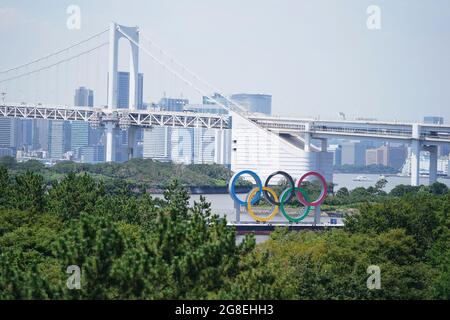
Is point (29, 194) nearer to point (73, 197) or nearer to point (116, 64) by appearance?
point (73, 197)

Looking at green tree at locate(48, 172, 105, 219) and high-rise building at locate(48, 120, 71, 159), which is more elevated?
high-rise building at locate(48, 120, 71, 159)

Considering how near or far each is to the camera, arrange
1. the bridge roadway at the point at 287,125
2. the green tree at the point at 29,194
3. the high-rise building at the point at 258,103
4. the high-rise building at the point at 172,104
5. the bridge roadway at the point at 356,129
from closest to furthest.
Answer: the green tree at the point at 29,194, the bridge roadway at the point at 356,129, the bridge roadway at the point at 287,125, the high-rise building at the point at 258,103, the high-rise building at the point at 172,104

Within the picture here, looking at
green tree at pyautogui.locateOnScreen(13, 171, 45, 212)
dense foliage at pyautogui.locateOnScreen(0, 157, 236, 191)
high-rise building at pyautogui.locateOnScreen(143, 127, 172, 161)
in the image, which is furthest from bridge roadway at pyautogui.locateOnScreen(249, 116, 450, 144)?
high-rise building at pyautogui.locateOnScreen(143, 127, 172, 161)

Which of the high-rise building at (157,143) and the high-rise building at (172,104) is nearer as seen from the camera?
the high-rise building at (172,104)

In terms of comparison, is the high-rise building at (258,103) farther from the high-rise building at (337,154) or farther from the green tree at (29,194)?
the green tree at (29,194)

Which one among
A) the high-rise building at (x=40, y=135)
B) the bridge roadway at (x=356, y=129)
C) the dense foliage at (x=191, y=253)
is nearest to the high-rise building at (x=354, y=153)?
the high-rise building at (x=40, y=135)

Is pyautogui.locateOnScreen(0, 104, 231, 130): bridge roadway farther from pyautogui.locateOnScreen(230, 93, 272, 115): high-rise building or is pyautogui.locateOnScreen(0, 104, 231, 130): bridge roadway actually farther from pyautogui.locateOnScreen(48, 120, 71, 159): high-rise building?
pyautogui.locateOnScreen(48, 120, 71, 159): high-rise building

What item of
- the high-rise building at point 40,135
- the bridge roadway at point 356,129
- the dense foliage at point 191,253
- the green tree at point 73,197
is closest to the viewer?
the dense foliage at point 191,253

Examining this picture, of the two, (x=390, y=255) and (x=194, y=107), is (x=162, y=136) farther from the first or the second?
(x=390, y=255)

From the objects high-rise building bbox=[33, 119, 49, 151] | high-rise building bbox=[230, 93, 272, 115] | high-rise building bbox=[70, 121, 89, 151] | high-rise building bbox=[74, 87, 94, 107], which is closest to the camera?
high-rise building bbox=[230, 93, 272, 115]
